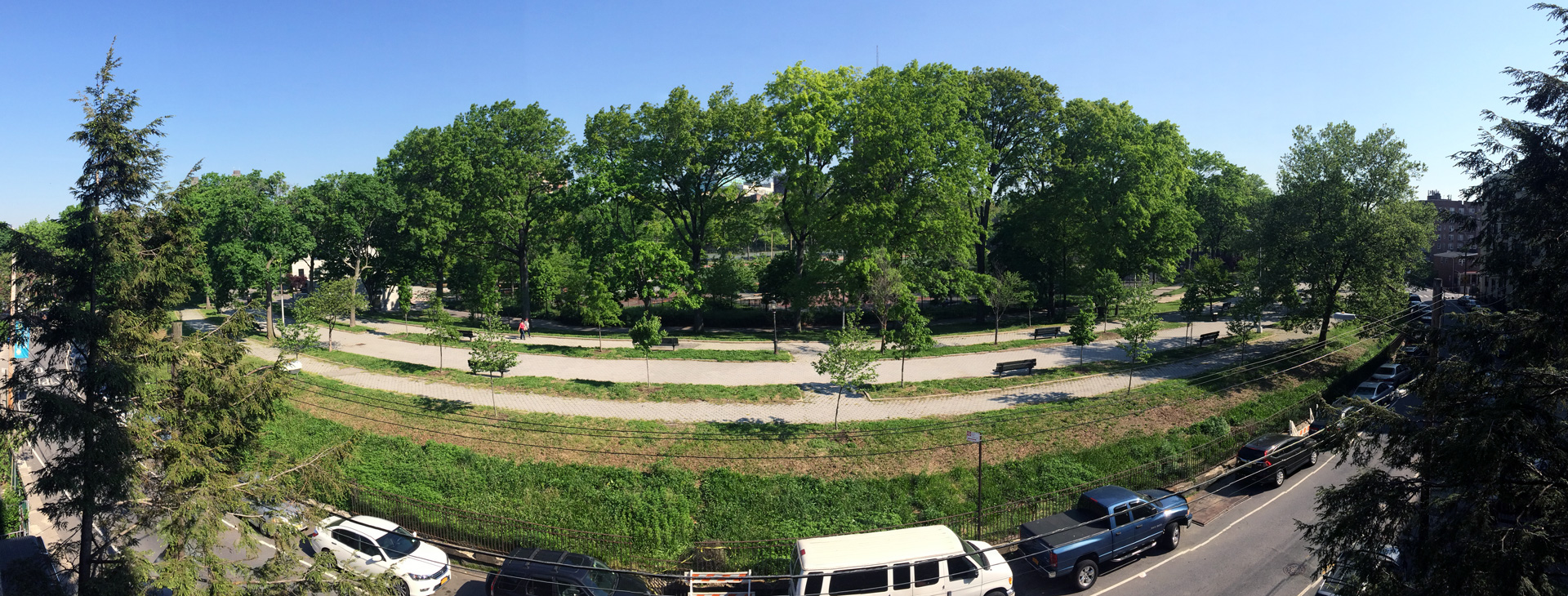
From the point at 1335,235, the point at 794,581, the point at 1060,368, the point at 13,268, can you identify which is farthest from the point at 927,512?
the point at 1335,235

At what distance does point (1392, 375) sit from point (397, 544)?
114ft

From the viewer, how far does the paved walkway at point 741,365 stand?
90.9ft

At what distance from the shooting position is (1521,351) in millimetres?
8398

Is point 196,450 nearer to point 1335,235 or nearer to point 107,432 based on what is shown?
point 107,432

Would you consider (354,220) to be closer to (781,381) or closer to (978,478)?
(781,381)

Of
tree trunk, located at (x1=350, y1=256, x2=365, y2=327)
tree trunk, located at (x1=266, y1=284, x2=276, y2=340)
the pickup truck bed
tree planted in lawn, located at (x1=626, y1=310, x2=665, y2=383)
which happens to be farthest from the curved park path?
the pickup truck bed

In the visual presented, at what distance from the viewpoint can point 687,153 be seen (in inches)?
1496

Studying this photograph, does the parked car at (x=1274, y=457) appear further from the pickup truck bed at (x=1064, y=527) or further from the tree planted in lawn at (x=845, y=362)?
the tree planted in lawn at (x=845, y=362)

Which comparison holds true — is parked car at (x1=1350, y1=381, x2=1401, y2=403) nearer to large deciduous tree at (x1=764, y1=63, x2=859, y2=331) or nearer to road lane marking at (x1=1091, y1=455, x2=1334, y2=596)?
road lane marking at (x1=1091, y1=455, x2=1334, y2=596)

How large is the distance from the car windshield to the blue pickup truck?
13.0 metres

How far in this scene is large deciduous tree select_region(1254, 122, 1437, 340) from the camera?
28422 mm

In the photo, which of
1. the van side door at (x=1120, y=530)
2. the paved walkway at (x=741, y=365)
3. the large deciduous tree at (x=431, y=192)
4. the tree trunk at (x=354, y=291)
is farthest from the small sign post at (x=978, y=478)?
the large deciduous tree at (x=431, y=192)

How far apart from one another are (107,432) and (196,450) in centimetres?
128

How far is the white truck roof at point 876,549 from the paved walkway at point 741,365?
41.7 feet
